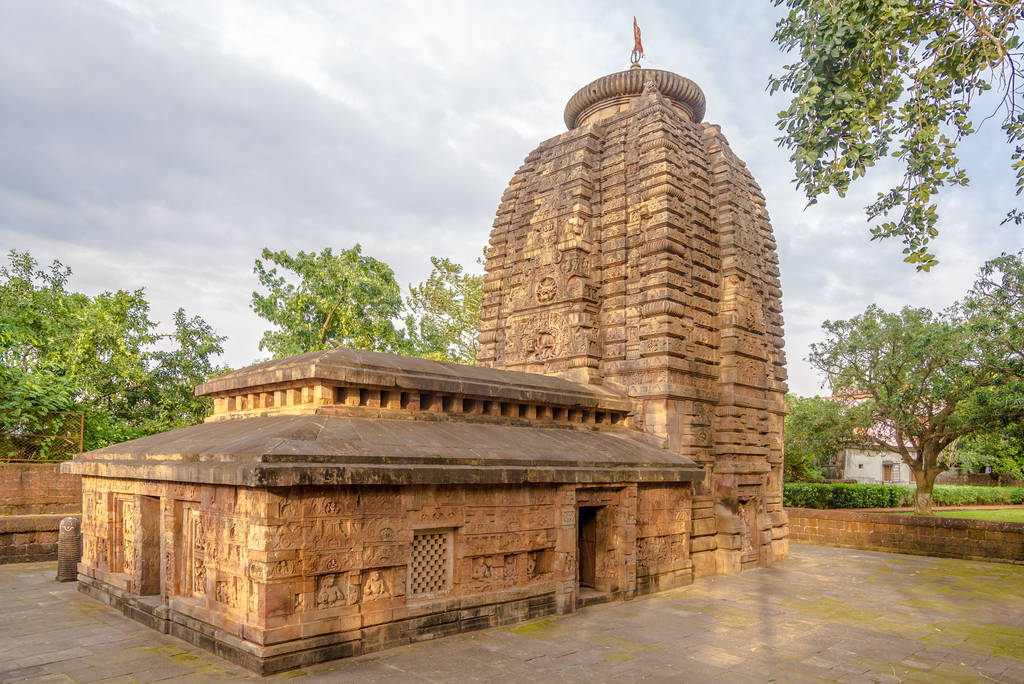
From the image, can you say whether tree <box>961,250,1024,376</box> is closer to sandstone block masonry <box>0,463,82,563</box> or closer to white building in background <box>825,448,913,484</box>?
sandstone block masonry <box>0,463,82,563</box>

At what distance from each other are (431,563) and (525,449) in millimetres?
1863

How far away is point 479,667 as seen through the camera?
20.7ft

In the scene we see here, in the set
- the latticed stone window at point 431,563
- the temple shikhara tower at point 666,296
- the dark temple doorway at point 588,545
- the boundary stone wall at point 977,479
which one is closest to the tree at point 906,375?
the temple shikhara tower at point 666,296

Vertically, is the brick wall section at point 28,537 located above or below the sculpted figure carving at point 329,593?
below

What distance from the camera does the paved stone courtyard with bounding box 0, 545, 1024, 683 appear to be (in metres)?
6.17

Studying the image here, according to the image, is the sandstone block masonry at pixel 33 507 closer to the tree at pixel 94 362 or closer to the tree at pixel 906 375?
the tree at pixel 94 362

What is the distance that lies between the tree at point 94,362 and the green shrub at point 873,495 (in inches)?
745

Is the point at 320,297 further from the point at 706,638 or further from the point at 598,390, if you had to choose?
the point at 706,638

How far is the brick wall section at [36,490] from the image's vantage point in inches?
495

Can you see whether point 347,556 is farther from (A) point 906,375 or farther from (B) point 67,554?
(A) point 906,375

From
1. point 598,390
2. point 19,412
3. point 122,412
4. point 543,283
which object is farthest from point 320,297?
point 598,390

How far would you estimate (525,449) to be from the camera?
8.51 m

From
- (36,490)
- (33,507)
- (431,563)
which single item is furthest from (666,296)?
(33,507)

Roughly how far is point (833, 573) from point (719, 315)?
5081mm
